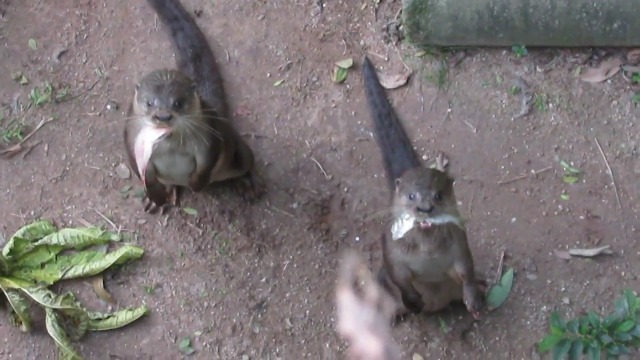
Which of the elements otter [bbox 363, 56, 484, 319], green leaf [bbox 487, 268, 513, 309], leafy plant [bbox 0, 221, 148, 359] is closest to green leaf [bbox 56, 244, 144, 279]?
leafy plant [bbox 0, 221, 148, 359]

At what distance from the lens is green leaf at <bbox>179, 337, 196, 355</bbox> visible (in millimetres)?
4562

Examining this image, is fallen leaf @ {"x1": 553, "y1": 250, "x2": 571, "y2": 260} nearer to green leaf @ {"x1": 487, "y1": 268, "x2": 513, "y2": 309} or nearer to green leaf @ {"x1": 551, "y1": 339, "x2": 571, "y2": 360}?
green leaf @ {"x1": 487, "y1": 268, "x2": 513, "y2": 309}

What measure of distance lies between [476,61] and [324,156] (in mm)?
1067

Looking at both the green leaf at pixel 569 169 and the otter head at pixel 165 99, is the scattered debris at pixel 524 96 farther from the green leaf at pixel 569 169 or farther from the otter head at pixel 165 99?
the otter head at pixel 165 99

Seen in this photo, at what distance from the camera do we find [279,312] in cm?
462

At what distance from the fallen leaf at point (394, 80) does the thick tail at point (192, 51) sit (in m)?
0.93

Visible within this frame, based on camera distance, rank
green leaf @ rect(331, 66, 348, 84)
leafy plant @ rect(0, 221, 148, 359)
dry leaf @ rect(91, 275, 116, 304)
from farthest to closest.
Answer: green leaf @ rect(331, 66, 348, 84), dry leaf @ rect(91, 275, 116, 304), leafy plant @ rect(0, 221, 148, 359)

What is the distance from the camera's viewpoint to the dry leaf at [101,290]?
4.71 m

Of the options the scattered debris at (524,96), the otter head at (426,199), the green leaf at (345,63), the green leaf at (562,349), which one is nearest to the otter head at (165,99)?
the otter head at (426,199)

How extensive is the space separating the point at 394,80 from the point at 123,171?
5.44 ft

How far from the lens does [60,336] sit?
4527 millimetres

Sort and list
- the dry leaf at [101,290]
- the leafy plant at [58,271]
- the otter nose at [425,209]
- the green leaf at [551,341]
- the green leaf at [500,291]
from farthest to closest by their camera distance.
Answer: the dry leaf at [101,290]
the leafy plant at [58,271]
the green leaf at [500,291]
the green leaf at [551,341]
the otter nose at [425,209]

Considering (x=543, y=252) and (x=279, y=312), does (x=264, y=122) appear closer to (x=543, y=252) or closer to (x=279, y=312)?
(x=279, y=312)

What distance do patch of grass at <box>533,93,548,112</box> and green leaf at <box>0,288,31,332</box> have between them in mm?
2993
